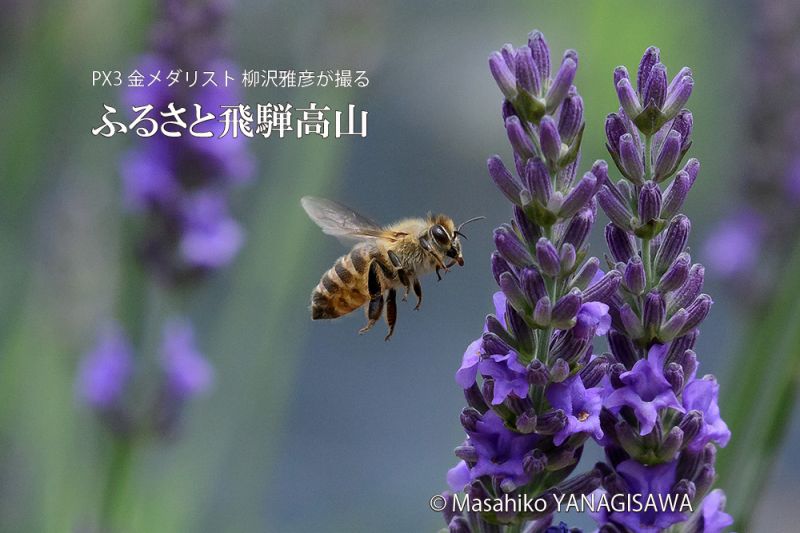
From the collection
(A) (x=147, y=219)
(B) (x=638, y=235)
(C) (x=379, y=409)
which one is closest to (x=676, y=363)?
(B) (x=638, y=235)

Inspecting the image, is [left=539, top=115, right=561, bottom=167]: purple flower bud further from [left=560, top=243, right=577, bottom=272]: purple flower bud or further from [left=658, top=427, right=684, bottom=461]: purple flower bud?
[left=658, top=427, right=684, bottom=461]: purple flower bud

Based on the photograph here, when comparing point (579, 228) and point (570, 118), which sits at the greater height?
point (570, 118)

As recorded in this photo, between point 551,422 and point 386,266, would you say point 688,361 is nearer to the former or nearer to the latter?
point 551,422

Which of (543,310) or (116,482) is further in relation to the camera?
(116,482)

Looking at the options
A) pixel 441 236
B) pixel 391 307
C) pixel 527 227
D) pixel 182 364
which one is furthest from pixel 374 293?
pixel 527 227

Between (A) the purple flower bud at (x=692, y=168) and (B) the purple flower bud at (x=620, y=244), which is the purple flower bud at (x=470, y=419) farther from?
(A) the purple flower bud at (x=692, y=168)

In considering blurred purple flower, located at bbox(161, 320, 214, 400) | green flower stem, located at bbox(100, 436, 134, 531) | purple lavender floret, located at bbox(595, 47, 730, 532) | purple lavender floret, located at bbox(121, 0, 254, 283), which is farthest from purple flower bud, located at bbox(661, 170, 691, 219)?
blurred purple flower, located at bbox(161, 320, 214, 400)

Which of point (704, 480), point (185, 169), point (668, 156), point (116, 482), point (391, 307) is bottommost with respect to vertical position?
point (116, 482)
